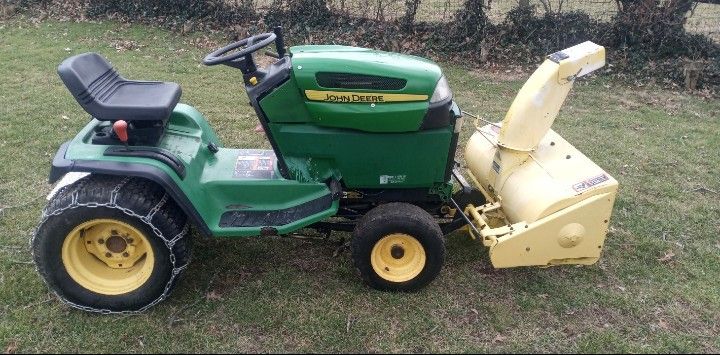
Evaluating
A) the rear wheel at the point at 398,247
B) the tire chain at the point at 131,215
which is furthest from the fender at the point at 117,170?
the rear wheel at the point at 398,247

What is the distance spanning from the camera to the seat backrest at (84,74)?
308 centimetres

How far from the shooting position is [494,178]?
3809 millimetres

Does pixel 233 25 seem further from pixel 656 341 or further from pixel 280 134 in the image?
pixel 656 341

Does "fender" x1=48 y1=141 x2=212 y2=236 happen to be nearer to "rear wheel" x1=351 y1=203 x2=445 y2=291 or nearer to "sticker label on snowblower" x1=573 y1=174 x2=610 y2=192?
"rear wheel" x1=351 y1=203 x2=445 y2=291

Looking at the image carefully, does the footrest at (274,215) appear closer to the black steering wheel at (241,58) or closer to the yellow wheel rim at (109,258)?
the yellow wheel rim at (109,258)

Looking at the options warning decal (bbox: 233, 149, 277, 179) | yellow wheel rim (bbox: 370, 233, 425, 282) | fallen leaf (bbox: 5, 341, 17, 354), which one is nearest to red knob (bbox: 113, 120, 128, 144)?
warning decal (bbox: 233, 149, 277, 179)

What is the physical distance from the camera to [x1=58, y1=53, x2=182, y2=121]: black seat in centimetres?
311

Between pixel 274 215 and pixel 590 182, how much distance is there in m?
1.81

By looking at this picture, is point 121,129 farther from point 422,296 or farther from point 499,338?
point 499,338

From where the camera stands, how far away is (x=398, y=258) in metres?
3.46

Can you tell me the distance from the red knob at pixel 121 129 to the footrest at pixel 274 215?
696mm

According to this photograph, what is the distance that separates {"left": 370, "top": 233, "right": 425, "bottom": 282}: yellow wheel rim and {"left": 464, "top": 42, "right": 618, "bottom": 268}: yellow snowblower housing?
1.31 ft

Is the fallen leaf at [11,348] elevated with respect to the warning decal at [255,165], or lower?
lower

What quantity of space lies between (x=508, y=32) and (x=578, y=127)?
2.76m
